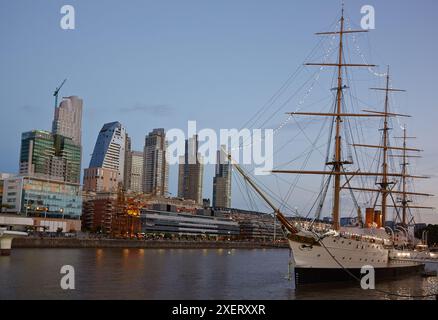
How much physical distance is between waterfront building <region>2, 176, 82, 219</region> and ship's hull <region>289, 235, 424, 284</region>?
398 feet

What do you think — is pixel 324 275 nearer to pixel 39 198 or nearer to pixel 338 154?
pixel 338 154

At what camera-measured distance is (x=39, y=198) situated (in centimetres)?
16075

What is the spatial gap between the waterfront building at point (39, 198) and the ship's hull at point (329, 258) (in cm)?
12144

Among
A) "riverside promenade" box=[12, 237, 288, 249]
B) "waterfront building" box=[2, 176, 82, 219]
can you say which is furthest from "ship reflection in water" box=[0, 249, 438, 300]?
"waterfront building" box=[2, 176, 82, 219]

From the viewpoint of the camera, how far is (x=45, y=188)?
16325 centimetres

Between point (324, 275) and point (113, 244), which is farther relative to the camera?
point (113, 244)

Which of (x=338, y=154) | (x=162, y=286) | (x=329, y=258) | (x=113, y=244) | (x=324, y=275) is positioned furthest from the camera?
(x=113, y=244)

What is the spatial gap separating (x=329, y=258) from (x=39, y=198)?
128 m

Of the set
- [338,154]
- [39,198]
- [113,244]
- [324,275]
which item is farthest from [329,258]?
[39,198]

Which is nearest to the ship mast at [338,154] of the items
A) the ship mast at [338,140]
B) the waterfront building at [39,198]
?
the ship mast at [338,140]
